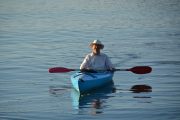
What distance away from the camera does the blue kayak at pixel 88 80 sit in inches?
594

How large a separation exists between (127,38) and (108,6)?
20.8 m

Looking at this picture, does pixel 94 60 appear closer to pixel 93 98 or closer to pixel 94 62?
pixel 94 62

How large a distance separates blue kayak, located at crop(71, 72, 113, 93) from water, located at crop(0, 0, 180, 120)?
26cm

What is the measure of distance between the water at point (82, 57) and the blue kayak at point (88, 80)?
0.86 ft

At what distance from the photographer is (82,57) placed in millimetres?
22203

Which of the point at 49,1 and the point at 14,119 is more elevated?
the point at 49,1

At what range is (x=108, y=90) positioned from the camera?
16.1m

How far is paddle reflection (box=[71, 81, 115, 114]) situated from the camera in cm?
1389

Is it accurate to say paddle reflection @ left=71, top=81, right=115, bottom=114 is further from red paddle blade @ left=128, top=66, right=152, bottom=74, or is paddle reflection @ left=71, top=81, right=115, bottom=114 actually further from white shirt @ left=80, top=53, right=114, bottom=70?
red paddle blade @ left=128, top=66, right=152, bottom=74

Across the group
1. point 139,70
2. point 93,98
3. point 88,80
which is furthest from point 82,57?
point 93,98

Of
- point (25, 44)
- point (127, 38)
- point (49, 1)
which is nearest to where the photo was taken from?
point (25, 44)

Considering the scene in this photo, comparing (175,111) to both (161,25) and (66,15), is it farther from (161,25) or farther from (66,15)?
(66,15)

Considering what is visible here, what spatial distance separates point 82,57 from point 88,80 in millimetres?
6993

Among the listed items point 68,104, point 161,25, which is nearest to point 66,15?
point 161,25
